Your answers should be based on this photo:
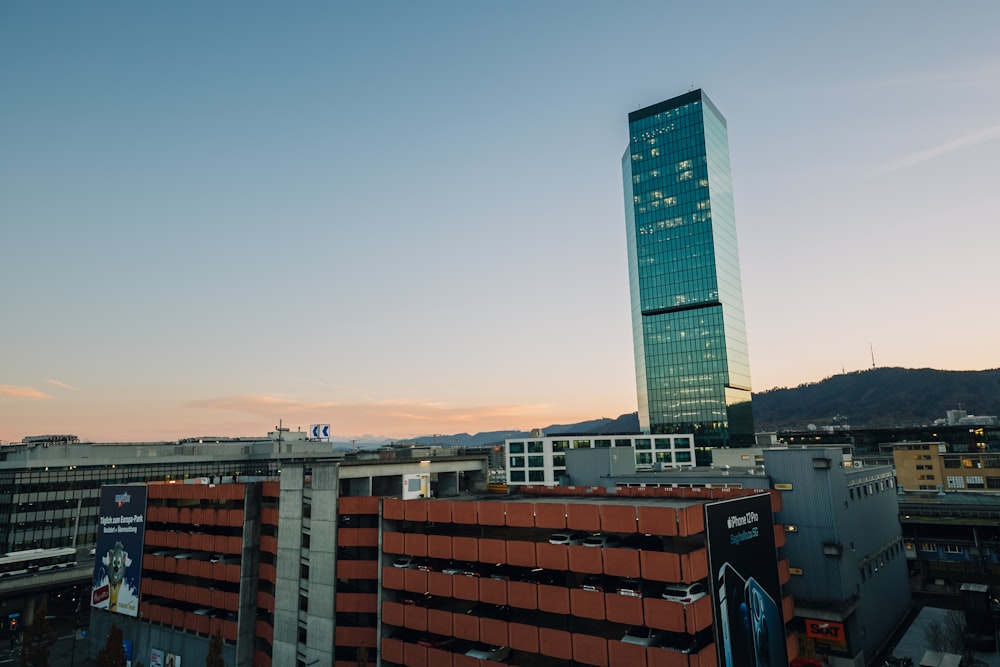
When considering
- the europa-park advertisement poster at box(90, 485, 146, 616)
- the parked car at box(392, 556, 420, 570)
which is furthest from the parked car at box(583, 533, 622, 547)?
the europa-park advertisement poster at box(90, 485, 146, 616)

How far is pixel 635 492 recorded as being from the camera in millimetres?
64625

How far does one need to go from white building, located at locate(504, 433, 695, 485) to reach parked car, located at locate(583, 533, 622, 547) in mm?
107709

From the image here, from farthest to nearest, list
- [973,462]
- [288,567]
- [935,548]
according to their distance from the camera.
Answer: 1. [973,462]
2. [935,548]
3. [288,567]

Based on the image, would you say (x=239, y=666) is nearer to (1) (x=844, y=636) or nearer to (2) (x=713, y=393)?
(1) (x=844, y=636)

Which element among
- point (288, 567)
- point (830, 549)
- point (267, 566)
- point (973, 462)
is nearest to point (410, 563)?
point (288, 567)

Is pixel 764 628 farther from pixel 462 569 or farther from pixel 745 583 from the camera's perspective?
pixel 462 569

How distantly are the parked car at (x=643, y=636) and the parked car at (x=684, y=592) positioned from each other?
3.38 meters

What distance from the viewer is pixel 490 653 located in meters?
51.5

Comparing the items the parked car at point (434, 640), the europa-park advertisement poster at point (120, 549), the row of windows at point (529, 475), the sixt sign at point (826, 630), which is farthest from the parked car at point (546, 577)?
the row of windows at point (529, 475)

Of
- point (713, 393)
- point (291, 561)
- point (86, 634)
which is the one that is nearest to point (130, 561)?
point (86, 634)

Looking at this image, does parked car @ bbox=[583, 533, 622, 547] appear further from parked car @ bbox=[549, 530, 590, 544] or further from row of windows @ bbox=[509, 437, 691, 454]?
row of windows @ bbox=[509, 437, 691, 454]

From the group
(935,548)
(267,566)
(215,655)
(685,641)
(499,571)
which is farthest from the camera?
(935,548)

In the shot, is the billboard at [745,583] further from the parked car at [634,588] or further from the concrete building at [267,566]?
the concrete building at [267,566]

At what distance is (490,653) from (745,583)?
75.5ft
